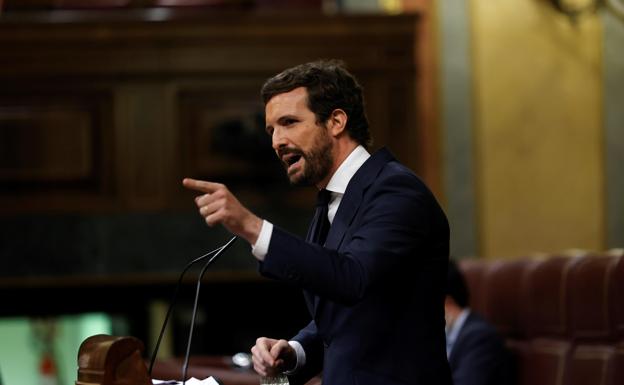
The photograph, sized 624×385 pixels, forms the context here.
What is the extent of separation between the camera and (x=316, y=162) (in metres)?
2.19

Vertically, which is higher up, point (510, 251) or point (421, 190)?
point (421, 190)

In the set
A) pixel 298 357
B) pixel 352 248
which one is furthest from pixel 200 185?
pixel 298 357

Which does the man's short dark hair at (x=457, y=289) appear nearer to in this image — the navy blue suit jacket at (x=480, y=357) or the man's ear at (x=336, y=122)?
the navy blue suit jacket at (x=480, y=357)

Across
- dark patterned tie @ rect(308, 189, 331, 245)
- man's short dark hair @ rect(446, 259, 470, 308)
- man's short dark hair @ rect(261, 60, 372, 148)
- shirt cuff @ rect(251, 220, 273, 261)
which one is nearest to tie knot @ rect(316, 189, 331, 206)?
dark patterned tie @ rect(308, 189, 331, 245)

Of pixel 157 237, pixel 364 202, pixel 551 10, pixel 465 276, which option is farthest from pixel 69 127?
pixel 364 202

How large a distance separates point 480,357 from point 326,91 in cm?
165

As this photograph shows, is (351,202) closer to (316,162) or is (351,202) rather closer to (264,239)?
(316,162)

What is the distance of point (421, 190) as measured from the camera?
2141 mm

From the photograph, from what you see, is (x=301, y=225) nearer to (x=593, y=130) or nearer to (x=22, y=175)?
(x=22, y=175)

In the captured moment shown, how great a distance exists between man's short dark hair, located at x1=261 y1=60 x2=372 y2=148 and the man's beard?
4 cm

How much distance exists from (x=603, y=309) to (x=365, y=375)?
1.41 meters

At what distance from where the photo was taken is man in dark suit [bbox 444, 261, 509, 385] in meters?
3.62

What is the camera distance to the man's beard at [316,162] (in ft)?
7.16

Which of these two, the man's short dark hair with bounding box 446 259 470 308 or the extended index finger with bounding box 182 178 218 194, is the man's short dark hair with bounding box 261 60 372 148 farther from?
the man's short dark hair with bounding box 446 259 470 308
